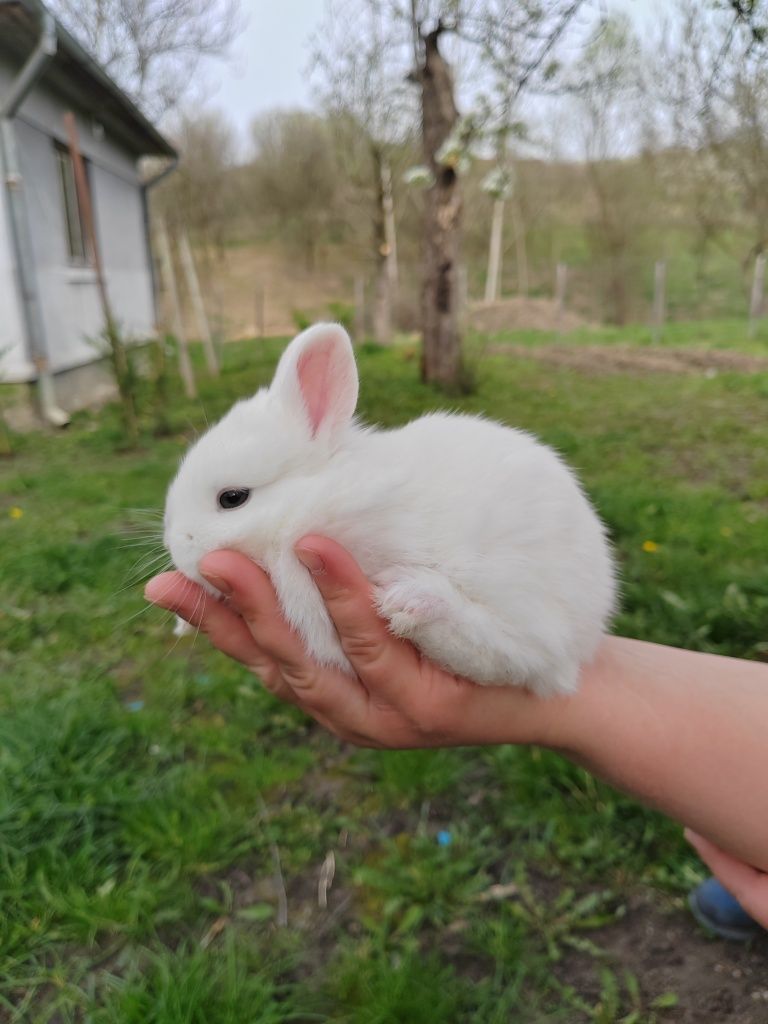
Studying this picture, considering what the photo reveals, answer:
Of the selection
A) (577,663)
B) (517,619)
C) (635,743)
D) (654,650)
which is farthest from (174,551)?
(654,650)

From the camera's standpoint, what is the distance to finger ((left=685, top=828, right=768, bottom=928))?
1462 mm

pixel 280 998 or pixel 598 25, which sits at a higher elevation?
pixel 598 25

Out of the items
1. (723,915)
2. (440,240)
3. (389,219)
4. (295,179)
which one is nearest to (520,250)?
(295,179)

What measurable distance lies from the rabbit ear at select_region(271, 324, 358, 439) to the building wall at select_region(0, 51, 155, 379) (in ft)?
21.6

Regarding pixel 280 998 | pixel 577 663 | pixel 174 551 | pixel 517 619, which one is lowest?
pixel 280 998

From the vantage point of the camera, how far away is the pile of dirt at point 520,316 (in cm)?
2016

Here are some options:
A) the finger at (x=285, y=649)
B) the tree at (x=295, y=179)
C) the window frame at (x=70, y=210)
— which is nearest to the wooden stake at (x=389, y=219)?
the tree at (x=295, y=179)

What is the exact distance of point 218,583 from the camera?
4.54 feet

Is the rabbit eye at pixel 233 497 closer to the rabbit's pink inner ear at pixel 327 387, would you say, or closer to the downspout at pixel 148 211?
the rabbit's pink inner ear at pixel 327 387

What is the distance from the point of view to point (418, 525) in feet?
4.62

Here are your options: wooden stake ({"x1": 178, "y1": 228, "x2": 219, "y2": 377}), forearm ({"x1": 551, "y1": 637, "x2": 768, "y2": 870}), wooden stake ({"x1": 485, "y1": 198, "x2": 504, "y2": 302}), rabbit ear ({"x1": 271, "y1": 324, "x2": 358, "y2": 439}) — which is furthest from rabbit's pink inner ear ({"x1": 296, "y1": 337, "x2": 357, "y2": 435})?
wooden stake ({"x1": 485, "y1": 198, "x2": 504, "y2": 302})

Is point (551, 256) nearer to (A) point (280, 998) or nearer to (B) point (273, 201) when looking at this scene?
(B) point (273, 201)

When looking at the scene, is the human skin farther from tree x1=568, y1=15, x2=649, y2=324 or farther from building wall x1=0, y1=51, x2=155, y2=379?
tree x1=568, y1=15, x2=649, y2=324

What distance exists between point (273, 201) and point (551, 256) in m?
11.4
